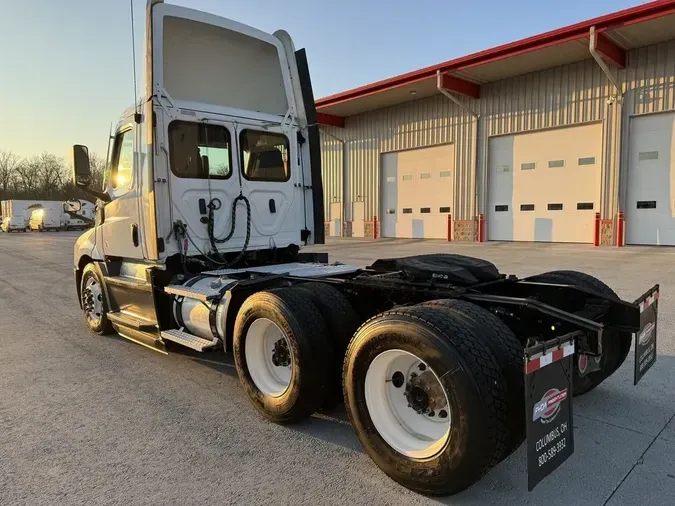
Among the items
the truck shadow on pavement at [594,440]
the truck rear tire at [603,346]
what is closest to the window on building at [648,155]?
the truck shadow on pavement at [594,440]

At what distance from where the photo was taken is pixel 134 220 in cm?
545

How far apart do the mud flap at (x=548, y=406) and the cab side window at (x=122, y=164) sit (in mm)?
4611

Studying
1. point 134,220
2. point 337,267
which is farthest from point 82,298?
point 337,267

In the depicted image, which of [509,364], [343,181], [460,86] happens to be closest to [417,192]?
[343,181]

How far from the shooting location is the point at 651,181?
16.9m

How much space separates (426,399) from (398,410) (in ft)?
0.79

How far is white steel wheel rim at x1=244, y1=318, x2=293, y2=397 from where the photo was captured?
3885 millimetres

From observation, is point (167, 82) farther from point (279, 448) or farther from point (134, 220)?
point (279, 448)

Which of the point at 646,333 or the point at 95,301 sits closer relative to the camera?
the point at 646,333

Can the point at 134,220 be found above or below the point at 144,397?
above

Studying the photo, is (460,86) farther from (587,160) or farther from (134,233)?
(134,233)

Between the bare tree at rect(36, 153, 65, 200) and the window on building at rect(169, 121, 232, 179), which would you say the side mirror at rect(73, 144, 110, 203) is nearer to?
the window on building at rect(169, 121, 232, 179)

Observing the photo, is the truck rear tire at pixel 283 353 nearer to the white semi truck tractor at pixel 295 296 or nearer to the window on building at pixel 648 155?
the white semi truck tractor at pixel 295 296

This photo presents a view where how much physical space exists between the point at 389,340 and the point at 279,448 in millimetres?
1143
